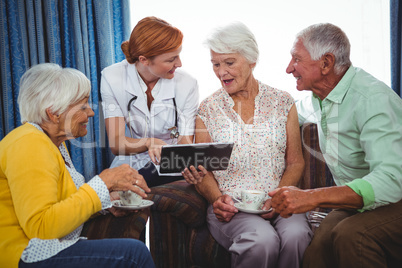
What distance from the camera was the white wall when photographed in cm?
277

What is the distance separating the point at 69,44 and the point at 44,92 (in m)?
1.31

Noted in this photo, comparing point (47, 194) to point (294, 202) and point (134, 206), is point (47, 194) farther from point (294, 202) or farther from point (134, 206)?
point (294, 202)

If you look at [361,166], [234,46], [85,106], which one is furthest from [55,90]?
[361,166]

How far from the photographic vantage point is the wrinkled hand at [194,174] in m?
1.62

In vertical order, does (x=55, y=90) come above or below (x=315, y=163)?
above

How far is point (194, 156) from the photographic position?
5.03ft

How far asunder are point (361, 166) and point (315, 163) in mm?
395

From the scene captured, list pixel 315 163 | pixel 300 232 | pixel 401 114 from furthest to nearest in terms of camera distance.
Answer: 1. pixel 315 163
2. pixel 300 232
3. pixel 401 114

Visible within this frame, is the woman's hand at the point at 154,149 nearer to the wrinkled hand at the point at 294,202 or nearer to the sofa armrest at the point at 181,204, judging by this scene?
the sofa armrest at the point at 181,204

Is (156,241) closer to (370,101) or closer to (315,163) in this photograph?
(315,163)

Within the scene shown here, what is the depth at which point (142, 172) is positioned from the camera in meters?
1.88

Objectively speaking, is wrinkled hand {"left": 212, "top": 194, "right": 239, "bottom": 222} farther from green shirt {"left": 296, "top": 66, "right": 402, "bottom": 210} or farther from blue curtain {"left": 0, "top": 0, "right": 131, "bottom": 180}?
blue curtain {"left": 0, "top": 0, "right": 131, "bottom": 180}

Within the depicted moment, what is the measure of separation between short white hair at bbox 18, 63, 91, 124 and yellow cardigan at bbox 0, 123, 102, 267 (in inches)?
4.4

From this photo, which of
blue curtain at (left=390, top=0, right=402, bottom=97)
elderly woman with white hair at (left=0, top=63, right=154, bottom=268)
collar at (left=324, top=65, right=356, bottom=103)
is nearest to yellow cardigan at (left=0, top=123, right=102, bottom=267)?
elderly woman with white hair at (left=0, top=63, right=154, bottom=268)
